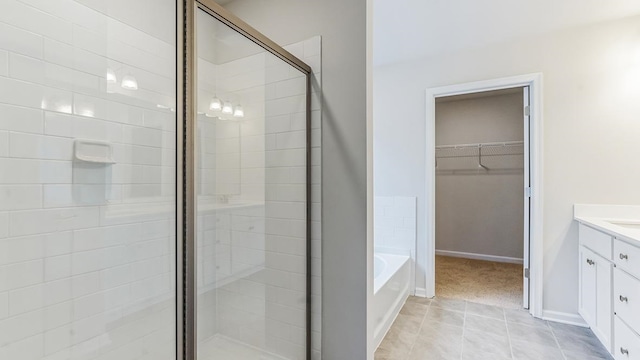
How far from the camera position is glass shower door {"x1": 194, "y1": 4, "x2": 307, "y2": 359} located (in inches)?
52.1

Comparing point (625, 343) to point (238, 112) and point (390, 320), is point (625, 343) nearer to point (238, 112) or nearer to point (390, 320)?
point (390, 320)

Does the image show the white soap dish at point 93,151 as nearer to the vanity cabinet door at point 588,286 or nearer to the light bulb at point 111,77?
the light bulb at point 111,77

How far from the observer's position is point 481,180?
4348mm

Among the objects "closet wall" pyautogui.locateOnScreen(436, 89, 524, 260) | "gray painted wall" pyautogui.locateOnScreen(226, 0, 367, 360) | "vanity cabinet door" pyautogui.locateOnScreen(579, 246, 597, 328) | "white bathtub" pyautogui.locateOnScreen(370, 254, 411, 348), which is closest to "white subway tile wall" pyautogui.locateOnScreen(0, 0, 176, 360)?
"gray painted wall" pyautogui.locateOnScreen(226, 0, 367, 360)

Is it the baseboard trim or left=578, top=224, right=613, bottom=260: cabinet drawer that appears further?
the baseboard trim

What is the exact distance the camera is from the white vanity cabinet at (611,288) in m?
1.59

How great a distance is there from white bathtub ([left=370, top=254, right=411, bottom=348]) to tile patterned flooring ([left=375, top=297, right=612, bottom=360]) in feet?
0.25

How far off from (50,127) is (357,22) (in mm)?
1437

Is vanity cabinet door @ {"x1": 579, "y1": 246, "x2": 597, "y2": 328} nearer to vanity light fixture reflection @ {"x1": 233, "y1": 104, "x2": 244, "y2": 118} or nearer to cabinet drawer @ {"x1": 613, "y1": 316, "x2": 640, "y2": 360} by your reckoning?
cabinet drawer @ {"x1": 613, "y1": 316, "x2": 640, "y2": 360}

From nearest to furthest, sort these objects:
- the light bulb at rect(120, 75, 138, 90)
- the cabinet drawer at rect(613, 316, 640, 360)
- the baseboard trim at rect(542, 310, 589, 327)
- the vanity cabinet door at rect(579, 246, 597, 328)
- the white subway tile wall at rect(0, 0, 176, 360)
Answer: the white subway tile wall at rect(0, 0, 176, 360) → the light bulb at rect(120, 75, 138, 90) → the cabinet drawer at rect(613, 316, 640, 360) → the vanity cabinet door at rect(579, 246, 597, 328) → the baseboard trim at rect(542, 310, 589, 327)

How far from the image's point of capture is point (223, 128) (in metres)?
1.41

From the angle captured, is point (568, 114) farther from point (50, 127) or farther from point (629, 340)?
point (50, 127)

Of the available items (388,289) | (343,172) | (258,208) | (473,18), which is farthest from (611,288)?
(258,208)

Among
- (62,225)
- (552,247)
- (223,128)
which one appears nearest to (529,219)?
(552,247)
